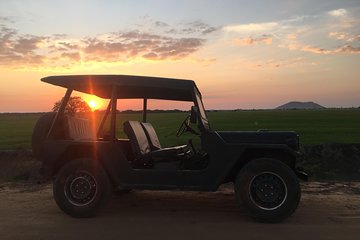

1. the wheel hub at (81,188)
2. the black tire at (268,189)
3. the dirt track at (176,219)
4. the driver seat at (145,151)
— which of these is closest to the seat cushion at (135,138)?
the driver seat at (145,151)

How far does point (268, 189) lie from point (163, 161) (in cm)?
178

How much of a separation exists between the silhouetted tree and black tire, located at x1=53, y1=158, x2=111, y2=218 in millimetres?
958

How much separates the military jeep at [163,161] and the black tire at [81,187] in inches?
0.6

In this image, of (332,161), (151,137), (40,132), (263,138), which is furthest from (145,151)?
(332,161)

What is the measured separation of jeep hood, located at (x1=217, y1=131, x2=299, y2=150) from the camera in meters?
7.18

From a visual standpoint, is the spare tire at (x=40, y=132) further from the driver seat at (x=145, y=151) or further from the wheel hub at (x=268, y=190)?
the wheel hub at (x=268, y=190)

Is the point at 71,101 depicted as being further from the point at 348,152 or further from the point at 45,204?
the point at 348,152

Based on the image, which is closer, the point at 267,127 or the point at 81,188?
the point at 81,188

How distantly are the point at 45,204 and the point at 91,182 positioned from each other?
1.46m

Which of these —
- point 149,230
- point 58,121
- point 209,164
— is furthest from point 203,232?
point 58,121

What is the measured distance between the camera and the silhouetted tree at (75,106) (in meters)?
7.68

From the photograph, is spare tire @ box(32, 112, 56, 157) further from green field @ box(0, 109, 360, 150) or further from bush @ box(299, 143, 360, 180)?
bush @ box(299, 143, 360, 180)

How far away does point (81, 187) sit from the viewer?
7.40 meters

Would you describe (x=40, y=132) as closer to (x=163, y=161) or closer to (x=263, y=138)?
(x=163, y=161)
